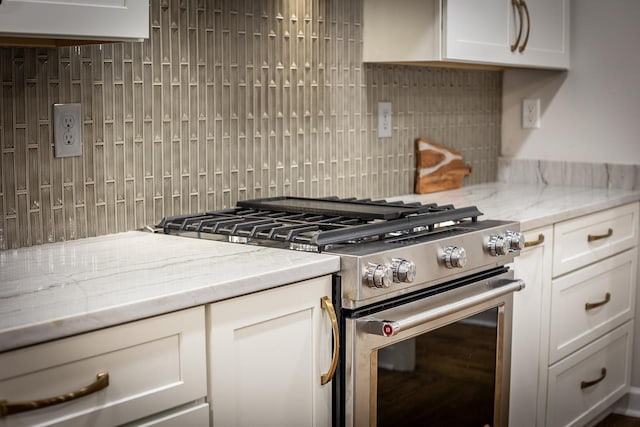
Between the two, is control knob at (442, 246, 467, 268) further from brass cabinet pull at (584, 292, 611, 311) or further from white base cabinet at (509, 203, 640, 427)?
brass cabinet pull at (584, 292, 611, 311)

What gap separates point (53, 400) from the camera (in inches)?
51.1

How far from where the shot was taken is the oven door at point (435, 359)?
1819 mm

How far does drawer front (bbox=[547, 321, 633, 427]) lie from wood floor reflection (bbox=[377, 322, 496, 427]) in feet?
1.75

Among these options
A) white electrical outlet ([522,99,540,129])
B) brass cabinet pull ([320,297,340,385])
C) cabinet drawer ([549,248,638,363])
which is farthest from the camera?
white electrical outlet ([522,99,540,129])

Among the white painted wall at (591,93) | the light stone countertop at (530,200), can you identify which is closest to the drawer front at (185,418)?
the light stone countertop at (530,200)

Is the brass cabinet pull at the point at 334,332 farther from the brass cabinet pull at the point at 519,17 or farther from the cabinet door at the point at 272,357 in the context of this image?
the brass cabinet pull at the point at 519,17

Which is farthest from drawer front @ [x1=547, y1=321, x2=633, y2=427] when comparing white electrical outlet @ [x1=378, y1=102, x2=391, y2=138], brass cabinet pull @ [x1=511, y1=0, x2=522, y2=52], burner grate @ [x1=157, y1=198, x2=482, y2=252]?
brass cabinet pull @ [x1=511, y1=0, x2=522, y2=52]

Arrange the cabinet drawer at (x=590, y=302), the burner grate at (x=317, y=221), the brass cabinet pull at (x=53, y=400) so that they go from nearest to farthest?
1. the brass cabinet pull at (x=53, y=400)
2. the burner grate at (x=317, y=221)
3. the cabinet drawer at (x=590, y=302)

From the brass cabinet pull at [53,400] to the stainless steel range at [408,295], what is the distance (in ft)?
1.94

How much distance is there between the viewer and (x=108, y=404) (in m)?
1.39

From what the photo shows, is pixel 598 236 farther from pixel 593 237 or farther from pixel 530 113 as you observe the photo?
pixel 530 113

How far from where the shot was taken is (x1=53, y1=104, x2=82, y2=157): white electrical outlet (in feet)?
6.36

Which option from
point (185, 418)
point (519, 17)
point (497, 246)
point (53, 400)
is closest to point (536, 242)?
point (497, 246)

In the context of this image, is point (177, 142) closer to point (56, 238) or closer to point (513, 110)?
point (56, 238)
